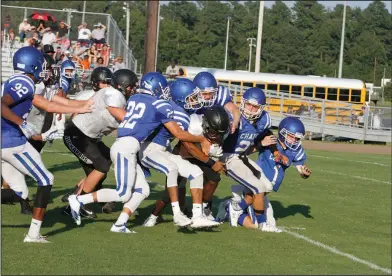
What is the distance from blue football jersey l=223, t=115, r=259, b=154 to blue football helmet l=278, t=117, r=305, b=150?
1.46 feet

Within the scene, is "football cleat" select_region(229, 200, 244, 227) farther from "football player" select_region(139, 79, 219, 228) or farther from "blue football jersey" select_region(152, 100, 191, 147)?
"blue football jersey" select_region(152, 100, 191, 147)

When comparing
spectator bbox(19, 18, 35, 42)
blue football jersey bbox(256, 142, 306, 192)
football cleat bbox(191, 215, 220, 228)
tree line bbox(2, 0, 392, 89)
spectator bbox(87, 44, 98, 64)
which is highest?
tree line bbox(2, 0, 392, 89)

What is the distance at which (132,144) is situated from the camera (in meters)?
9.16

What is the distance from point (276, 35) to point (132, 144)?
7172 centimetres

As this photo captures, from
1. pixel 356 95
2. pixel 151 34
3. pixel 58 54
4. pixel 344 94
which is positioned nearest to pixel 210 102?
pixel 151 34

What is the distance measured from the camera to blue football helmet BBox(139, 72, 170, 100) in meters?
9.50

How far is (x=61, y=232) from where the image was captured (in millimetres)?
9234

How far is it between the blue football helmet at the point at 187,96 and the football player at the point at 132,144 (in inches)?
17.9

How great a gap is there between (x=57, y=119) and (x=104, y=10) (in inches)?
3713

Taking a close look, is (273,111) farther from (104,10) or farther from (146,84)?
(104,10)

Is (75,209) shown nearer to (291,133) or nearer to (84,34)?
(291,133)

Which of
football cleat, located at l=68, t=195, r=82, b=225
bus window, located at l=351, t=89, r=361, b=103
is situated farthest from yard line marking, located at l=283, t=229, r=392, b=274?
bus window, located at l=351, t=89, r=361, b=103

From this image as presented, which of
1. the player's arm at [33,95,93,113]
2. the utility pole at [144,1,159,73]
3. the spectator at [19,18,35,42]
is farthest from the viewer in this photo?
the spectator at [19,18,35,42]

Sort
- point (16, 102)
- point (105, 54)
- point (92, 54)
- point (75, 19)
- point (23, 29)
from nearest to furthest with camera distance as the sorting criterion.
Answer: point (16, 102) → point (23, 29) → point (105, 54) → point (92, 54) → point (75, 19)
